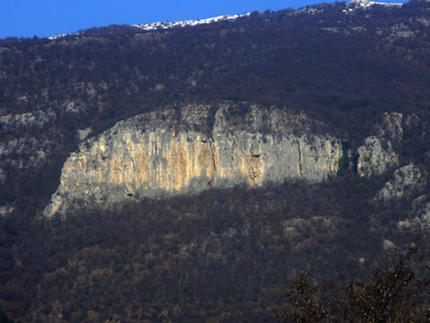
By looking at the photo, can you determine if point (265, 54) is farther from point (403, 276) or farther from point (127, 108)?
point (403, 276)

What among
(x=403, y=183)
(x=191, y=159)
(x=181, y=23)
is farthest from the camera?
(x=181, y=23)

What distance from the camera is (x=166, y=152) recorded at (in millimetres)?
85438

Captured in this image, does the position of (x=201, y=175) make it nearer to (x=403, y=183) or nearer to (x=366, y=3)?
(x=403, y=183)

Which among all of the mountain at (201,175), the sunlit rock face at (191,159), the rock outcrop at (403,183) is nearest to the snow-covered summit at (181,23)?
the mountain at (201,175)

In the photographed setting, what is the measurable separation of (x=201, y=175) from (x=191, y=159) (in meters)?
1.83

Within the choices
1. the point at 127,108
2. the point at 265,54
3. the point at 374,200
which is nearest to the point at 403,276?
the point at 374,200

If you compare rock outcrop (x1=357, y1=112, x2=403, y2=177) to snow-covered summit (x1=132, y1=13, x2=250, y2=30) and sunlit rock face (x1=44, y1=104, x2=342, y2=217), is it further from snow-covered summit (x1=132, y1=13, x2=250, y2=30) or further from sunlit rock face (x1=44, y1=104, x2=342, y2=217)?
snow-covered summit (x1=132, y1=13, x2=250, y2=30)

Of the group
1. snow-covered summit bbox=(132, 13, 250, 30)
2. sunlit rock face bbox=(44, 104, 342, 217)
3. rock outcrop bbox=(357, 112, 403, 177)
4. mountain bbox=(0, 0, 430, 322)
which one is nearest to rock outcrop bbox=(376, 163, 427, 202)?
mountain bbox=(0, 0, 430, 322)

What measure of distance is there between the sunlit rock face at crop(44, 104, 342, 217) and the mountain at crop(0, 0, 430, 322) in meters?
0.13

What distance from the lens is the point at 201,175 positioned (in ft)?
278

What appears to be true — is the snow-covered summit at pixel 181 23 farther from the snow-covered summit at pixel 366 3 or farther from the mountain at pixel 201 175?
the mountain at pixel 201 175

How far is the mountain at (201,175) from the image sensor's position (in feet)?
234

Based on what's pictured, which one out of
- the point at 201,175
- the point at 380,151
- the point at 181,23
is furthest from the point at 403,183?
the point at 181,23

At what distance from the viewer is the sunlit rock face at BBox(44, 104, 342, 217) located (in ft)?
276
